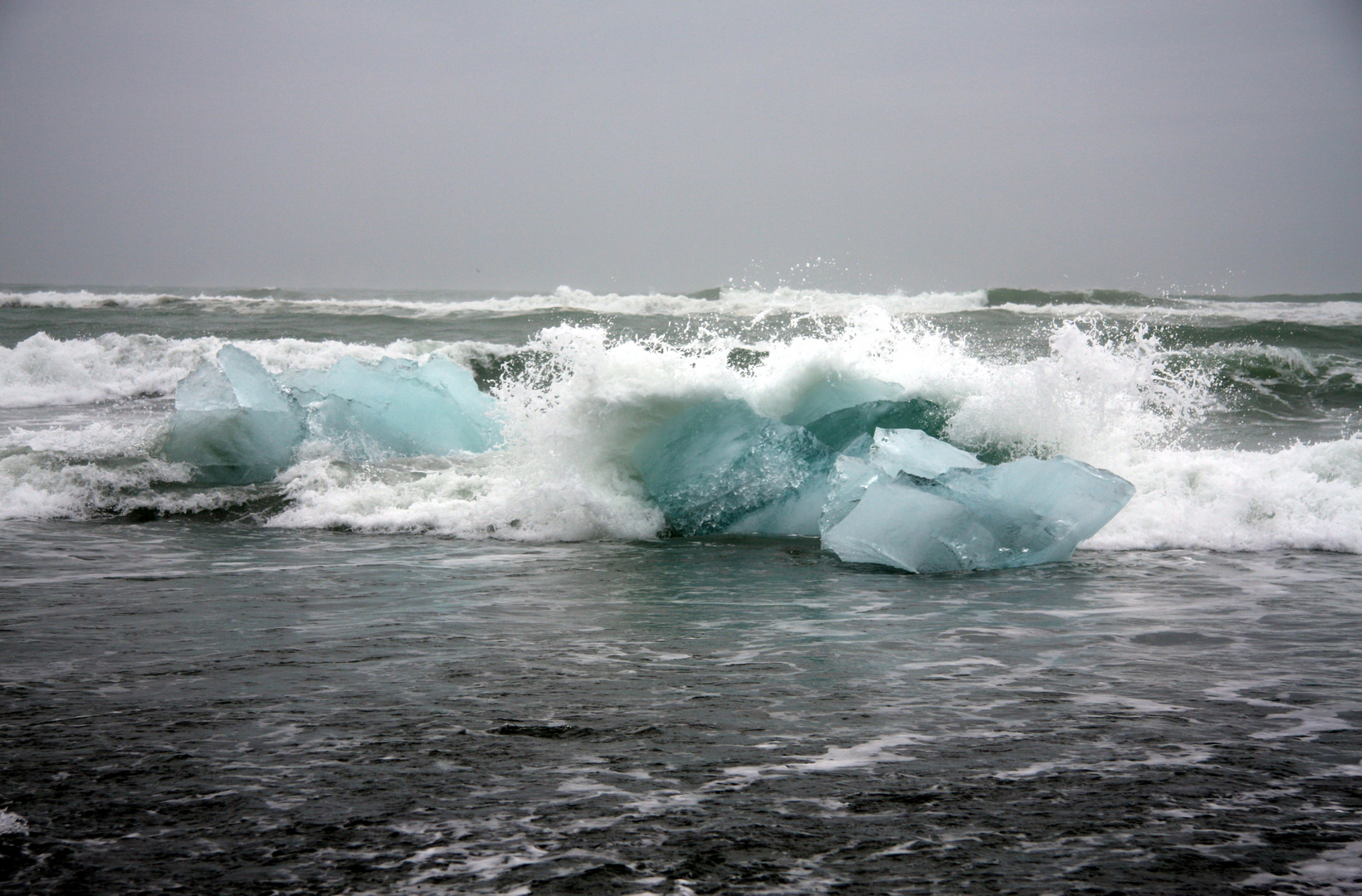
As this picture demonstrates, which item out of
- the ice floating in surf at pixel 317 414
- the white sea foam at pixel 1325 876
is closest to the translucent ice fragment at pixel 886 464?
the ice floating in surf at pixel 317 414

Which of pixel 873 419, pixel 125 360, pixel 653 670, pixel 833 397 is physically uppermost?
pixel 125 360

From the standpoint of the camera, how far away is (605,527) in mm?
6480

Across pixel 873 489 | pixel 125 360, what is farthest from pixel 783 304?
pixel 873 489

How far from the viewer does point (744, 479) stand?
6.55 meters

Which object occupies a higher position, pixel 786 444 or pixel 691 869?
pixel 786 444

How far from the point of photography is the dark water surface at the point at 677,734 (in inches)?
87.3

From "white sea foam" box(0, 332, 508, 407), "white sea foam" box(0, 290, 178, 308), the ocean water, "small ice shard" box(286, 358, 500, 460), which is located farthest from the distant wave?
the ocean water

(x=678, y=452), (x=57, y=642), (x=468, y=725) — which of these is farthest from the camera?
(x=678, y=452)

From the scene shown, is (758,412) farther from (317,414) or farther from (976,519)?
(317,414)

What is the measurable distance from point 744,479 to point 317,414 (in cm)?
370

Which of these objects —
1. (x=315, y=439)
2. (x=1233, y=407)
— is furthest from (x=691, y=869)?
(x=1233, y=407)

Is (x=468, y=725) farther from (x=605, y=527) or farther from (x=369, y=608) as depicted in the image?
(x=605, y=527)

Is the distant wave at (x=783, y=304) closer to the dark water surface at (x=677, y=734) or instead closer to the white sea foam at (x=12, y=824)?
the dark water surface at (x=677, y=734)

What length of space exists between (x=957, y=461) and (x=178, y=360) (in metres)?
13.3
